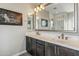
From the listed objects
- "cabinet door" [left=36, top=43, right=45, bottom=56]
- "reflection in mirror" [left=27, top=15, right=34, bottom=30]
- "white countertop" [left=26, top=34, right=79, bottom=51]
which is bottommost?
"cabinet door" [left=36, top=43, right=45, bottom=56]

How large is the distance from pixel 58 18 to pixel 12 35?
33.7 inches

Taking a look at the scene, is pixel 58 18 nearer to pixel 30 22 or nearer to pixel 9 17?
pixel 30 22

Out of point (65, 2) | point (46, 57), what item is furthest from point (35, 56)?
point (65, 2)

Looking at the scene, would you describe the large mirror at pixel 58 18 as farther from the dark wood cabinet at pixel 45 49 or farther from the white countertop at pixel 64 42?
the dark wood cabinet at pixel 45 49

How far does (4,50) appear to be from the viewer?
6.45 ft

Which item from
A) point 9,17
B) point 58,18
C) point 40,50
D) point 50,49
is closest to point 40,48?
point 40,50

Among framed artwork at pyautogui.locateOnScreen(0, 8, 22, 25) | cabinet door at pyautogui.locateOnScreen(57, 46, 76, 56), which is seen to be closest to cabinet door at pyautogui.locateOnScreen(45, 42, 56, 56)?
cabinet door at pyautogui.locateOnScreen(57, 46, 76, 56)

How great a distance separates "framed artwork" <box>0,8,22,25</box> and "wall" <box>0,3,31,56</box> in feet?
0.18

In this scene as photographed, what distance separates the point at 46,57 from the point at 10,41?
67 cm

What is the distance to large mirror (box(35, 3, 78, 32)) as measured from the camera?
197cm

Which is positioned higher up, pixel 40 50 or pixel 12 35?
pixel 12 35

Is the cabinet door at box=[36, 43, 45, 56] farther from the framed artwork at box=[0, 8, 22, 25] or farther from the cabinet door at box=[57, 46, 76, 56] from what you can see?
the framed artwork at box=[0, 8, 22, 25]

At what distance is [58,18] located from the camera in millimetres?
2107

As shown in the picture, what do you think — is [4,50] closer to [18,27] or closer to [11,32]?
[11,32]
